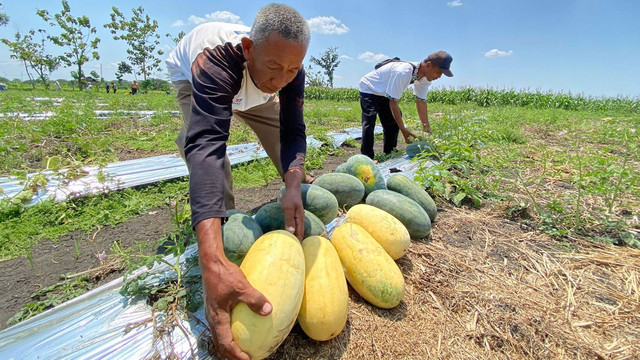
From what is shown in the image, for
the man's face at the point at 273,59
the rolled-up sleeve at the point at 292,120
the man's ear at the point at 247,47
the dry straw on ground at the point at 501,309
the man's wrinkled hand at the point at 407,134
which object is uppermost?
the man's ear at the point at 247,47

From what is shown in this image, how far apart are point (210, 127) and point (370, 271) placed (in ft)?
3.69

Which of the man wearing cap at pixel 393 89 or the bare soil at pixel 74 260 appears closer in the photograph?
the bare soil at pixel 74 260

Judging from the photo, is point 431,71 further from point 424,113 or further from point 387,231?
point 387,231

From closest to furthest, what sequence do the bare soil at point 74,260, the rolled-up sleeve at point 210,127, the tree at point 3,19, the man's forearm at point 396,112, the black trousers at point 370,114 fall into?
the rolled-up sleeve at point 210,127 → the bare soil at point 74,260 → the man's forearm at point 396,112 → the black trousers at point 370,114 → the tree at point 3,19

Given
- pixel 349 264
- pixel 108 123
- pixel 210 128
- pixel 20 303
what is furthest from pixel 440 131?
pixel 108 123

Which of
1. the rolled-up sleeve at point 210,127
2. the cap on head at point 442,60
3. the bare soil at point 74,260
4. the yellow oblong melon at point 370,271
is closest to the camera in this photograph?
the rolled-up sleeve at point 210,127

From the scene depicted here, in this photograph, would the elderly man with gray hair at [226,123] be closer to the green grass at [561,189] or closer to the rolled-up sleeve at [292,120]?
the rolled-up sleeve at [292,120]

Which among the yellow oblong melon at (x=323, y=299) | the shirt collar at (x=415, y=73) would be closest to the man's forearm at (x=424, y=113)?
the shirt collar at (x=415, y=73)

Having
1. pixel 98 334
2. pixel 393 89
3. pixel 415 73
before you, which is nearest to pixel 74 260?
pixel 98 334

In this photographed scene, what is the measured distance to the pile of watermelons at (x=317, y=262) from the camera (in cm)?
125

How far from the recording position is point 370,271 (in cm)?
169

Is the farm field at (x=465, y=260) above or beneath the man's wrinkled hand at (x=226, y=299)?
beneath

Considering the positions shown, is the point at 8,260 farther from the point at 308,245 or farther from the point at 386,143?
the point at 386,143

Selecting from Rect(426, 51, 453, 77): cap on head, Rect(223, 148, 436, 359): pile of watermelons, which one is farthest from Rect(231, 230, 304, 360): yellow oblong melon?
Rect(426, 51, 453, 77): cap on head
